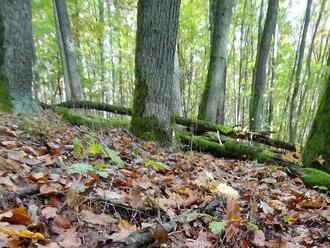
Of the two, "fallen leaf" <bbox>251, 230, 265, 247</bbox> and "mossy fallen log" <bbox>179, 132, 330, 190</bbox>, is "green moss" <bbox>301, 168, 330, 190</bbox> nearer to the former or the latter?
"mossy fallen log" <bbox>179, 132, 330, 190</bbox>

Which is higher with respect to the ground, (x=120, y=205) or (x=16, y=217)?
(x=16, y=217)

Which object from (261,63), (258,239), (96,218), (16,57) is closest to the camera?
(96,218)

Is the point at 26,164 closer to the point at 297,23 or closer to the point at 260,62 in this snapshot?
the point at 260,62

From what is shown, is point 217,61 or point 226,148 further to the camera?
point 217,61

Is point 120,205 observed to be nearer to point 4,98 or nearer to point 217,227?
point 217,227

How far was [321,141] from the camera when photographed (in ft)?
14.7

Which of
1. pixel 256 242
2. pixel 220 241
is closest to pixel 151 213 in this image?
pixel 220 241

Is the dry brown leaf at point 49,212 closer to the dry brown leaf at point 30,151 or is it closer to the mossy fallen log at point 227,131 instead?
the dry brown leaf at point 30,151

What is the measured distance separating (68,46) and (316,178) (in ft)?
25.2

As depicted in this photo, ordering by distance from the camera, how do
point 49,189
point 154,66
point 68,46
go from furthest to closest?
1. point 68,46
2. point 154,66
3. point 49,189

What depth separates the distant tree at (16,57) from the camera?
181 inches

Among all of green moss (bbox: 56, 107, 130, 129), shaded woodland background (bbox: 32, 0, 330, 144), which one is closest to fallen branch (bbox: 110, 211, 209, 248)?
green moss (bbox: 56, 107, 130, 129)

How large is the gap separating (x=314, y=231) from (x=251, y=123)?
6.89 metres

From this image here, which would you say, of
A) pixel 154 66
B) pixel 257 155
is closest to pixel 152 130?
pixel 154 66
